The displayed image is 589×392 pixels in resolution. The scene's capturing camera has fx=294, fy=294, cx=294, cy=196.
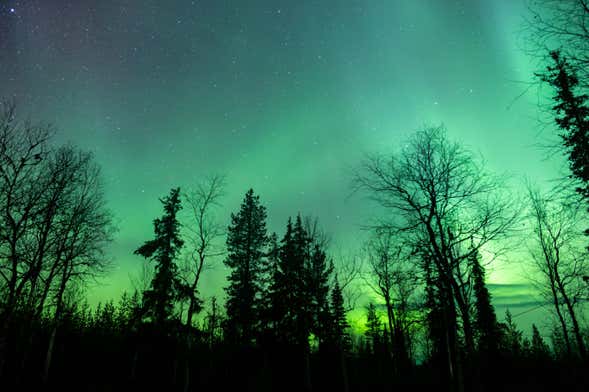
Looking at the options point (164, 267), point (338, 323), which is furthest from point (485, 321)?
point (164, 267)

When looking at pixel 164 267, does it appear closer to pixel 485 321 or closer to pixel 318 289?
pixel 318 289

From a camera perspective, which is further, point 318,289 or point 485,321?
point 485,321

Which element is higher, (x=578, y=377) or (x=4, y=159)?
(x=4, y=159)

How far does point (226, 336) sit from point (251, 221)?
11.7 meters

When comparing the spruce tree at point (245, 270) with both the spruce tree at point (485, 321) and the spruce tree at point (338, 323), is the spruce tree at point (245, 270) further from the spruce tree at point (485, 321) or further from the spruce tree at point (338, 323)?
the spruce tree at point (485, 321)

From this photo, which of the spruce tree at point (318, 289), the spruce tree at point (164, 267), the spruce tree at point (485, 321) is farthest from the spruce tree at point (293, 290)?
the spruce tree at point (485, 321)

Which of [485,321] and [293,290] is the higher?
[293,290]

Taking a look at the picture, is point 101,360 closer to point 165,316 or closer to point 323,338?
point 165,316

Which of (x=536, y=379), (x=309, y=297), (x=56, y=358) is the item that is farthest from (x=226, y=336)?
(x=536, y=379)

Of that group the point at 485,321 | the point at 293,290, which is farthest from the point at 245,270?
the point at 485,321

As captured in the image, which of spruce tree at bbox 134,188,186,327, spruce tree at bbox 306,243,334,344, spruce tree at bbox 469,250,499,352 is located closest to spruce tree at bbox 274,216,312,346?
spruce tree at bbox 306,243,334,344

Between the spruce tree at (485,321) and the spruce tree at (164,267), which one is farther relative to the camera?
the spruce tree at (485,321)

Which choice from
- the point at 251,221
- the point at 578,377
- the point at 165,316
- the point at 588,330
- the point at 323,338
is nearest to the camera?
the point at 578,377

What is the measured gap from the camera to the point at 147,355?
27.3 meters
